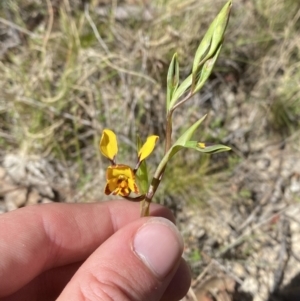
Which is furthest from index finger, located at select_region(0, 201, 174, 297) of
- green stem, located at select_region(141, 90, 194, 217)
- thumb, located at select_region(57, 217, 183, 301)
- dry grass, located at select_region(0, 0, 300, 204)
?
dry grass, located at select_region(0, 0, 300, 204)

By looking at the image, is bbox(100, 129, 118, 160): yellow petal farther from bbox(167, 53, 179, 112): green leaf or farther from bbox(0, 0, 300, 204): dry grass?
bbox(0, 0, 300, 204): dry grass

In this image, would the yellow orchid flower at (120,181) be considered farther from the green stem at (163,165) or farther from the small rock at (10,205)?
the small rock at (10,205)

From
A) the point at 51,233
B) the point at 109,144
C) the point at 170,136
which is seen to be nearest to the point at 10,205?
the point at 51,233

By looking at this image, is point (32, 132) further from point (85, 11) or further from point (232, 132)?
point (232, 132)

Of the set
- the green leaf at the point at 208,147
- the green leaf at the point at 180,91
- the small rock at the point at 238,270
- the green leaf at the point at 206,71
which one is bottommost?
the small rock at the point at 238,270

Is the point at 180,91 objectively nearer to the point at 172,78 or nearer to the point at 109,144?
the point at 172,78

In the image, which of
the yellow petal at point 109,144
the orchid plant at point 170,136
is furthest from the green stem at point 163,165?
the yellow petal at point 109,144
